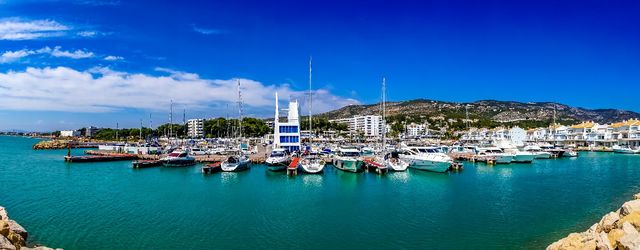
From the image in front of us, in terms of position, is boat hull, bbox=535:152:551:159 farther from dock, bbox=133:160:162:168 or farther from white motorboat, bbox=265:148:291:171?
dock, bbox=133:160:162:168

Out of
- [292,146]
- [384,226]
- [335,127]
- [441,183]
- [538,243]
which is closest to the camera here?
[538,243]

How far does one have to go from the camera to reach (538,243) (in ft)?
63.7

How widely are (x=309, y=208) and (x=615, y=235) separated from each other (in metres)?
17.8

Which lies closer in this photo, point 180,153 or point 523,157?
point 180,153

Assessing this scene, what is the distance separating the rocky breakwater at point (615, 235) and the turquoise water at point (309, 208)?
3.59 m

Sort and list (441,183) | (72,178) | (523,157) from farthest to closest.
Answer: (523,157) → (72,178) → (441,183)

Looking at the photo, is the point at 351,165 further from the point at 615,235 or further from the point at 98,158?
the point at 98,158

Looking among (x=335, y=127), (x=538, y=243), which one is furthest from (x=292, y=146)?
(x=335, y=127)

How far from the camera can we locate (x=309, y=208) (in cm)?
2809

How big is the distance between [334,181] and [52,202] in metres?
24.3

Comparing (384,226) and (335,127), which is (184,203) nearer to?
(384,226)

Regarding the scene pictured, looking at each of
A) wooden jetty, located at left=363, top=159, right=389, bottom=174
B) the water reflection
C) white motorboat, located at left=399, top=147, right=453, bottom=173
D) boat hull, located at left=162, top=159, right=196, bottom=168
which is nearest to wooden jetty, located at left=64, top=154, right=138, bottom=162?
boat hull, located at left=162, top=159, right=196, bottom=168

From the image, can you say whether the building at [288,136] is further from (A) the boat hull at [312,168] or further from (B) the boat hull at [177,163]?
(A) the boat hull at [312,168]

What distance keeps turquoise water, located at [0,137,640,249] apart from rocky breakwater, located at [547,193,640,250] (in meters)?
3.59
